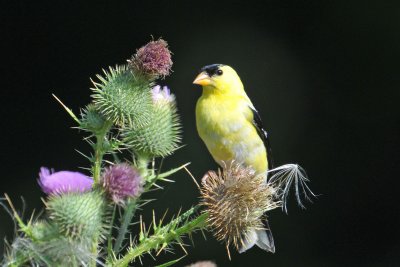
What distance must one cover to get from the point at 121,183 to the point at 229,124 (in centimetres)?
92

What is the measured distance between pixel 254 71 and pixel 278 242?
2.77 ft

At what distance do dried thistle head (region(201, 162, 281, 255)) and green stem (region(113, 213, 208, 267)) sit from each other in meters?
0.02

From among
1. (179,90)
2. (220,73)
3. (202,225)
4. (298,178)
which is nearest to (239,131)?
(220,73)

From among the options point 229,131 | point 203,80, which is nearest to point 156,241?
point 229,131

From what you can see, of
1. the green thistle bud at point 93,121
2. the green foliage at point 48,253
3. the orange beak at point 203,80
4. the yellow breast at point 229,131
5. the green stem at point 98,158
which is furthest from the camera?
the orange beak at point 203,80

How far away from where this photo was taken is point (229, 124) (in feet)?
6.57

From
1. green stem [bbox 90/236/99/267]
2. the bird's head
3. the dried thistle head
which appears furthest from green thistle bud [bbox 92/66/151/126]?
the bird's head

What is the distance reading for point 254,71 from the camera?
3.40 meters

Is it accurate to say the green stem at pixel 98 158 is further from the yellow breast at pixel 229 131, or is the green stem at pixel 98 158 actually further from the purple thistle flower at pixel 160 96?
the yellow breast at pixel 229 131

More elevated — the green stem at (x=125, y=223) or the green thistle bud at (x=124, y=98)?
the green thistle bud at (x=124, y=98)

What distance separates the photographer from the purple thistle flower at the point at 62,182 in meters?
1.11

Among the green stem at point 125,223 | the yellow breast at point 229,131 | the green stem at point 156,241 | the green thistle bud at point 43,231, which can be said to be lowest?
the yellow breast at point 229,131

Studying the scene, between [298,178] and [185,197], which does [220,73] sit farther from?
[185,197]

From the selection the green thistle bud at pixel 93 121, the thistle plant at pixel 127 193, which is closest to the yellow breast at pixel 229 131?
the thistle plant at pixel 127 193
